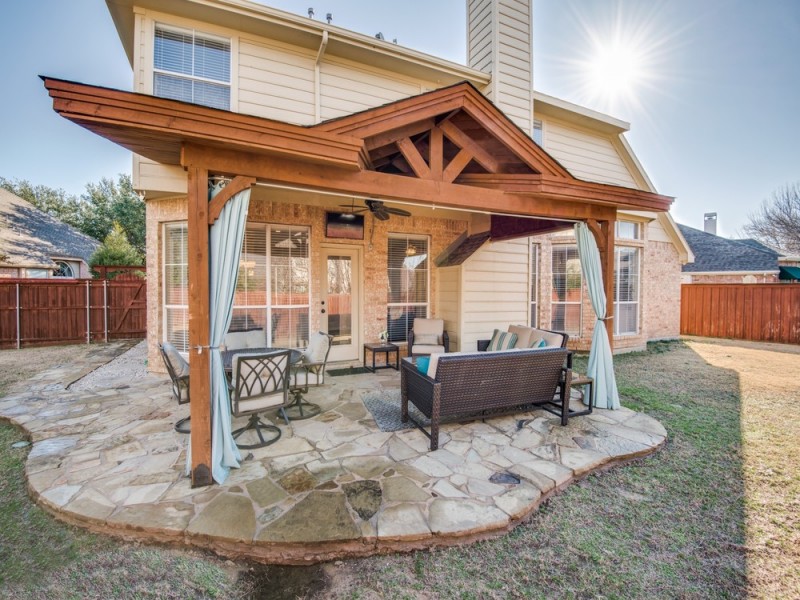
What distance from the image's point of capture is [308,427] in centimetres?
393

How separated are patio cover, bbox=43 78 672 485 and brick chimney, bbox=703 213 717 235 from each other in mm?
24368

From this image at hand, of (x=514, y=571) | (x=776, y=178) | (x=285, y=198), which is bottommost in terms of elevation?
(x=514, y=571)

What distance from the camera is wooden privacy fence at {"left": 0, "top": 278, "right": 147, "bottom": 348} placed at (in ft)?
28.3

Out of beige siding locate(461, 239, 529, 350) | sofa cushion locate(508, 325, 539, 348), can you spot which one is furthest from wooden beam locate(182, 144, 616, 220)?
beige siding locate(461, 239, 529, 350)

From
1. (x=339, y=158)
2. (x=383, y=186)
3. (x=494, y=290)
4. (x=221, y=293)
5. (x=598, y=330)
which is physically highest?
(x=339, y=158)

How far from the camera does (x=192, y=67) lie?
5.05 meters

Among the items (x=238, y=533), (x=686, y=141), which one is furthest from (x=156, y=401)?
(x=686, y=141)

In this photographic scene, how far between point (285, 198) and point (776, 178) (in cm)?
2198

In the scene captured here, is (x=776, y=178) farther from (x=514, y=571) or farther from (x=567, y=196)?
(x=514, y=571)

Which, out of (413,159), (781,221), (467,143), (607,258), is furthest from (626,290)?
(781,221)

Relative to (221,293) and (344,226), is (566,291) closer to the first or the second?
(344,226)

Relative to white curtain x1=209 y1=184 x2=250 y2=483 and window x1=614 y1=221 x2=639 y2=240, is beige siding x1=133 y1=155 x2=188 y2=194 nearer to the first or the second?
white curtain x1=209 y1=184 x2=250 y2=483

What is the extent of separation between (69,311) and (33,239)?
24.5ft

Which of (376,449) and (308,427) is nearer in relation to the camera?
(376,449)
